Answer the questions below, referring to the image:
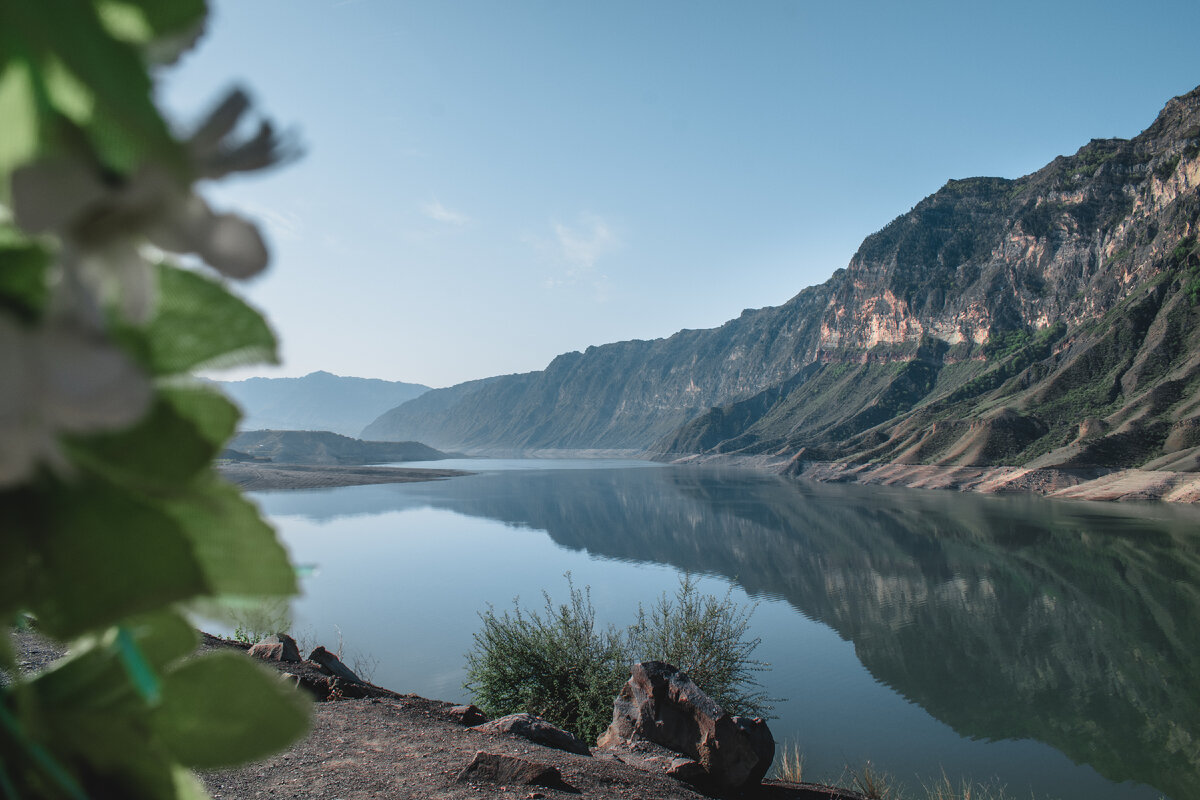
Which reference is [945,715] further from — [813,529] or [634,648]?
[813,529]

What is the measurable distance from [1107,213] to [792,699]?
9627 centimetres

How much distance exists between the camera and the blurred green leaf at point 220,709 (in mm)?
387

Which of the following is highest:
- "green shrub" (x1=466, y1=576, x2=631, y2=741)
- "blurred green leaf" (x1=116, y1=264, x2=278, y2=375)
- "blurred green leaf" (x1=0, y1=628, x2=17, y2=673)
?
→ "blurred green leaf" (x1=116, y1=264, x2=278, y2=375)

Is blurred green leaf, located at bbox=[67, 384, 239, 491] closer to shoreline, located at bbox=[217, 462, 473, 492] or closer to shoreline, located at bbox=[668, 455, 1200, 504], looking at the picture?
shoreline, located at bbox=[668, 455, 1200, 504]

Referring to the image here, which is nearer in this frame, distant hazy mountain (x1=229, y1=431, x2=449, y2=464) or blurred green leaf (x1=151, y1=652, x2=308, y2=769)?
blurred green leaf (x1=151, y1=652, x2=308, y2=769)

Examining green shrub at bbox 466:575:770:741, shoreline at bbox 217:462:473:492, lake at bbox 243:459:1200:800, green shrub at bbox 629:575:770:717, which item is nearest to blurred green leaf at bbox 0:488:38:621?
lake at bbox 243:459:1200:800

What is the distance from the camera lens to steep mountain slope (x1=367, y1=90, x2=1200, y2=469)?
201 ft

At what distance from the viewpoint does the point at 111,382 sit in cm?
23

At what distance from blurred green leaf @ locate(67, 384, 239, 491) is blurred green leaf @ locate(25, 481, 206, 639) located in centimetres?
2

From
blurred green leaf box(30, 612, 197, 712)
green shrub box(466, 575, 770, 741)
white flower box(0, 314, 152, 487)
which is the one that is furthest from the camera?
green shrub box(466, 575, 770, 741)

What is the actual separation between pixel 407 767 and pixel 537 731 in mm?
2284

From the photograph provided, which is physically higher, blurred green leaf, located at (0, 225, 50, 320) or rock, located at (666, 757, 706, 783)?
blurred green leaf, located at (0, 225, 50, 320)

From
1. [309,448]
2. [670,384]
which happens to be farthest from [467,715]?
[670,384]

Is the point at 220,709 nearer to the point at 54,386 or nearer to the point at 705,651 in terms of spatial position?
the point at 54,386
